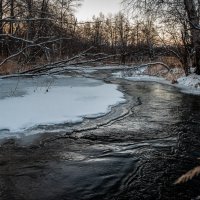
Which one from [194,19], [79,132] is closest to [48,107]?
[79,132]

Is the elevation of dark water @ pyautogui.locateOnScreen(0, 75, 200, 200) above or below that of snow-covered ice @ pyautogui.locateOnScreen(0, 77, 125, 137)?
below

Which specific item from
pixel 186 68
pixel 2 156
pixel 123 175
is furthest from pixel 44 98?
pixel 186 68

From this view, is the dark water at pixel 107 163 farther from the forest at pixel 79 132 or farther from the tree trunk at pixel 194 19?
the tree trunk at pixel 194 19

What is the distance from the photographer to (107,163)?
5141 mm

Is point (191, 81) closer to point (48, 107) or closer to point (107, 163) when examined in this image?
point (48, 107)

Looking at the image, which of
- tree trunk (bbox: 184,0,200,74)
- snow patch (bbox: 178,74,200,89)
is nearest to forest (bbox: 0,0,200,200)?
snow patch (bbox: 178,74,200,89)

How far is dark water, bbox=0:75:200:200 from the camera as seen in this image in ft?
13.6

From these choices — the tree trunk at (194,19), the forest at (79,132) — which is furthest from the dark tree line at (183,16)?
the forest at (79,132)

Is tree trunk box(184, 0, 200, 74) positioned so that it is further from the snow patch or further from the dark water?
the dark water

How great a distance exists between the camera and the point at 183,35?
61.6 feet

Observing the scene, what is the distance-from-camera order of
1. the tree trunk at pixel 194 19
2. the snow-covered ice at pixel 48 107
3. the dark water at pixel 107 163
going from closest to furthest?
the dark water at pixel 107 163 < the snow-covered ice at pixel 48 107 < the tree trunk at pixel 194 19

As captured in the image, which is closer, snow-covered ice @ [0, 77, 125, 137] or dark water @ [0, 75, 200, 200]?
dark water @ [0, 75, 200, 200]

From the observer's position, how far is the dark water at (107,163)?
4.15 meters

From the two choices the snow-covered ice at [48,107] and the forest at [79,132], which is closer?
the forest at [79,132]
